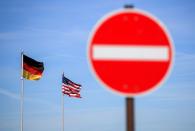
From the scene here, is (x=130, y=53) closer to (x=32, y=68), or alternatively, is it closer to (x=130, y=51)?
(x=130, y=51)

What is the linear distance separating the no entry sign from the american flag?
109ft

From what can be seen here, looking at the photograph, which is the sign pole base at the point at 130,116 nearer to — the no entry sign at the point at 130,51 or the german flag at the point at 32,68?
the no entry sign at the point at 130,51

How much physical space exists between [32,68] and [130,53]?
31157 mm

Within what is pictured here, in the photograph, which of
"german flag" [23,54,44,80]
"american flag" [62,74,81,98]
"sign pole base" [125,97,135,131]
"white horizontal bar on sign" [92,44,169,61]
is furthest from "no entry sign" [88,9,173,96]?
"american flag" [62,74,81,98]

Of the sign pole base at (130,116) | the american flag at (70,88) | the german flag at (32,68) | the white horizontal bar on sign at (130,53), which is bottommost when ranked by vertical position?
the sign pole base at (130,116)

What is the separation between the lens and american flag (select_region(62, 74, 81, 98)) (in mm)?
37794

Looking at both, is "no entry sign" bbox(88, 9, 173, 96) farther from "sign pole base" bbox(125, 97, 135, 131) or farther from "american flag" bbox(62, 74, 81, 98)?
"american flag" bbox(62, 74, 81, 98)

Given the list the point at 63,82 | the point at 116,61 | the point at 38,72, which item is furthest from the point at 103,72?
the point at 63,82

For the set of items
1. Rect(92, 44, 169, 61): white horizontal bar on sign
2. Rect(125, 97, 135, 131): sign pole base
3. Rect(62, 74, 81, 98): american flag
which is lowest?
Rect(125, 97, 135, 131): sign pole base

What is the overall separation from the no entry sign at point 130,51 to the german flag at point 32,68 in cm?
3006

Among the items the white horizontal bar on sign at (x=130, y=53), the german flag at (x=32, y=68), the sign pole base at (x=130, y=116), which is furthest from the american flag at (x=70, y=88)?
the sign pole base at (x=130, y=116)

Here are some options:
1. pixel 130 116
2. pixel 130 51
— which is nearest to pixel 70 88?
pixel 130 51

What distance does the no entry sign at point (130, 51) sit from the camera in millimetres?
3930

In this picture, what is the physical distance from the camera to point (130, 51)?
3.99 m
